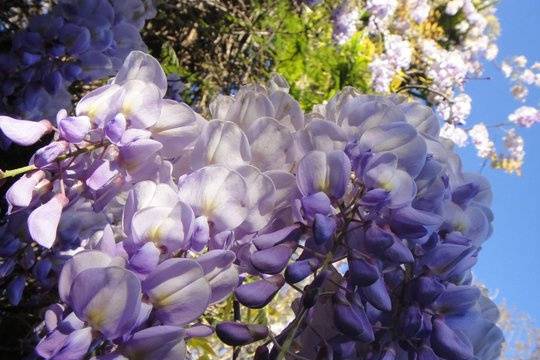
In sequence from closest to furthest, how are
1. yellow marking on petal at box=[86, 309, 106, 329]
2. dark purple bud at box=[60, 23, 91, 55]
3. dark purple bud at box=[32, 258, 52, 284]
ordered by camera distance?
yellow marking on petal at box=[86, 309, 106, 329] < dark purple bud at box=[32, 258, 52, 284] < dark purple bud at box=[60, 23, 91, 55]

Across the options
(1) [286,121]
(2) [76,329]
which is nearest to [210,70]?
(1) [286,121]

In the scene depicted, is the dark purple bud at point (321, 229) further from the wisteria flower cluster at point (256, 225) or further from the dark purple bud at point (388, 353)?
the dark purple bud at point (388, 353)

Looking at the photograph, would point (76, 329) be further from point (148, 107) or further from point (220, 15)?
point (220, 15)

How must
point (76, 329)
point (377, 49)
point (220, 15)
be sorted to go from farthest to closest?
point (377, 49)
point (220, 15)
point (76, 329)

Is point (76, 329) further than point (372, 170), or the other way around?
point (372, 170)

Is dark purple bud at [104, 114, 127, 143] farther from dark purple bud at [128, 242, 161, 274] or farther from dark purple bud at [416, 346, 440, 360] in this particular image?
dark purple bud at [416, 346, 440, 360]

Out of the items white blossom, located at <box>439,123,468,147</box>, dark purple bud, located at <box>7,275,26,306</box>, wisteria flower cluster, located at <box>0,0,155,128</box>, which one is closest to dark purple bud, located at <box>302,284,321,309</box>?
dark purple bud, located at <box>7,275,26,306</box>

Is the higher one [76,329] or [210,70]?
[76,329]
